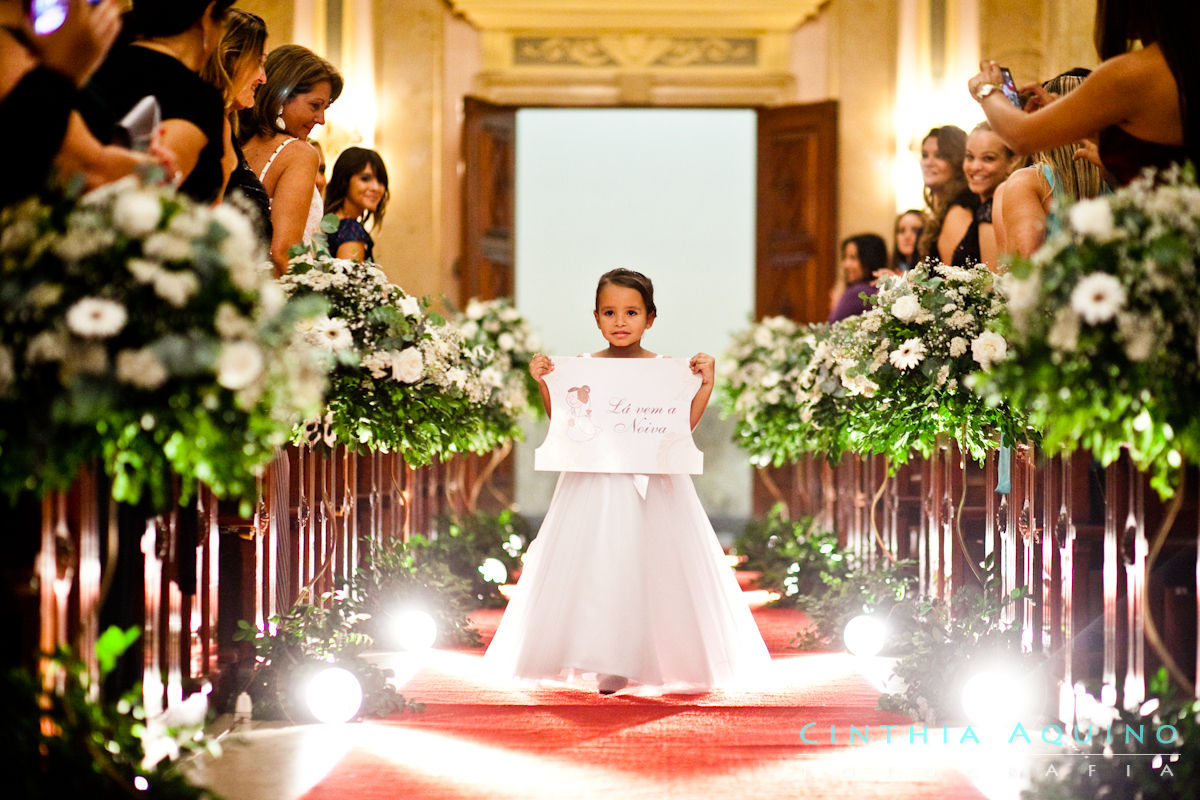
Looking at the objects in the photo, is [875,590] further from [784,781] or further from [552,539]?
[784,781]

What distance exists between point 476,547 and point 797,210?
16.6 ft

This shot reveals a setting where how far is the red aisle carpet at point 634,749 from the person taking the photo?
117 inches

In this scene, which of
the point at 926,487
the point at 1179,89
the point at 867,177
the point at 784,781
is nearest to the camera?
the point at 1179,89

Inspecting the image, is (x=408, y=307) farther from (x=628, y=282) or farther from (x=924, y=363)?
(x=924, y=363)

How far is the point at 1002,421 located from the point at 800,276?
22.8 feet

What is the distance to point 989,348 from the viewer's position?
360cm

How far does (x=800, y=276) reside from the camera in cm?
1046

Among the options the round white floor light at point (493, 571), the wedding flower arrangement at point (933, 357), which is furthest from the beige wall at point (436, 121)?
the wedding flower arrangement at point (933, 357)

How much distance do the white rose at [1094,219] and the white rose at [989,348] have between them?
131 cm

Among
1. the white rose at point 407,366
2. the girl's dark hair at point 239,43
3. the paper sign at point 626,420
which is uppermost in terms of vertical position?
the girl's dark hair at point 239,43

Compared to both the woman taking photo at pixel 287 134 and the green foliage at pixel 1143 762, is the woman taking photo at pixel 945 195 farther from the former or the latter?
the green foliage at pixel 1143 762

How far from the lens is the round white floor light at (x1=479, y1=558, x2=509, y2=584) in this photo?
6.20m

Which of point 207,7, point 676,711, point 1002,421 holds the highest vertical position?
point 207,7

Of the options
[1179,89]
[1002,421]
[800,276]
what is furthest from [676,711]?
[800,276]
